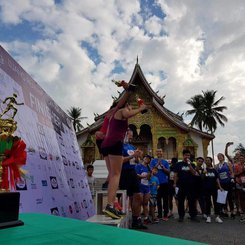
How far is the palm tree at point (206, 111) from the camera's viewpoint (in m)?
34.4

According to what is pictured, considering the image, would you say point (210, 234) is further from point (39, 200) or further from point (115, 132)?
point (39, 200)

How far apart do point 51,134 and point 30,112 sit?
2.80 ft

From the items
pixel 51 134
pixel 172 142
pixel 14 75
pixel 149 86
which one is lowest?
pixel 51 134

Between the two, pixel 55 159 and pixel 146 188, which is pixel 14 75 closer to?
pixel 55 159

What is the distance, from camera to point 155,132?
2216cm

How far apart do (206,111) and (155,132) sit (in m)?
15.7

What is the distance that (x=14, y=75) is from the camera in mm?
3328

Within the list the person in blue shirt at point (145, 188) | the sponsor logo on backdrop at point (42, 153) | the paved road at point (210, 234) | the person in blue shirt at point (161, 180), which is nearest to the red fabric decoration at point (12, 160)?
the sponsor logo on backdrop at point (42, 153)

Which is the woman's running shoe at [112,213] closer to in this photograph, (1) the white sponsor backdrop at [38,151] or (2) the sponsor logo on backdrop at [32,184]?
(1) the white sponsor backdrop at [38,151]

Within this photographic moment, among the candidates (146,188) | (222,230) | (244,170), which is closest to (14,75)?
(146,188)

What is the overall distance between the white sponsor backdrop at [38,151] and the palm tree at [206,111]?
31.4m

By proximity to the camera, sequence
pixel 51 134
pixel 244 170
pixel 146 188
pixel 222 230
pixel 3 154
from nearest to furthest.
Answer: pixel 3 154, pixel 51 134, pixel 222 230, pixel 146 188, pixel 244 170

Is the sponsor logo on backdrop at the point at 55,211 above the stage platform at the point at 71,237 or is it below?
below

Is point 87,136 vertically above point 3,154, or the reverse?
point 87,136
